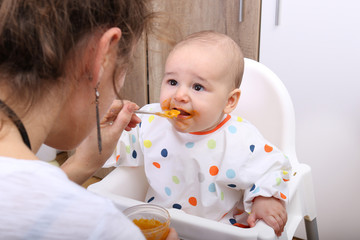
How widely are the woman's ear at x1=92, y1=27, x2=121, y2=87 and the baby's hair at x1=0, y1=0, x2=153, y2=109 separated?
0.06 feet

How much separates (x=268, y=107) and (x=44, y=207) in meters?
0.81

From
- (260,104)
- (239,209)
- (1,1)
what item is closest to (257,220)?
(239,209)

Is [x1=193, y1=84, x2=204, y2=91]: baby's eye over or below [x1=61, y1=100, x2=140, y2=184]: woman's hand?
over

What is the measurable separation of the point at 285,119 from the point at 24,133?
759 millimetres

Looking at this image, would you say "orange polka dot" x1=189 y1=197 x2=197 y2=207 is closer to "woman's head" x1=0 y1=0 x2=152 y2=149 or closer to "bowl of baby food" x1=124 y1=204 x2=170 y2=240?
"bowl of baby food" x1=124 y1=204 x2=170 y2=240

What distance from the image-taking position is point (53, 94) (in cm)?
55

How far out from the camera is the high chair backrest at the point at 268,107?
42.3 inches

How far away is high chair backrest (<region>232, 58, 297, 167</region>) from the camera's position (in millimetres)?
1075

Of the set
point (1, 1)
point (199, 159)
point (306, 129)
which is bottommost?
point (306, 129)

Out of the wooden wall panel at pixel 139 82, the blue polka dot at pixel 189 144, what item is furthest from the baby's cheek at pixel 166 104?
the wooden wall panel at pixel 139 82

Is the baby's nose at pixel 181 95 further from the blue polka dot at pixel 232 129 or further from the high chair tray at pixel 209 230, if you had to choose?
the high chair tray at pixel 209 230

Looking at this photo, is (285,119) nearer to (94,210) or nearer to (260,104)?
(260,104)

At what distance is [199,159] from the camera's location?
0.98 metres

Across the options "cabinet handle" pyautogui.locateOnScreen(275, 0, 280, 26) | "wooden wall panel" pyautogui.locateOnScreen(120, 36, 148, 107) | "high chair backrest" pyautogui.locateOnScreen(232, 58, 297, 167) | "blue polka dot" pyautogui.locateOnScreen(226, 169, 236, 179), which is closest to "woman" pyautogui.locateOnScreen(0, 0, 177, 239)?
"blue polka dot" pyautogui.locateOnScreen(226, 169, 236, 179)
